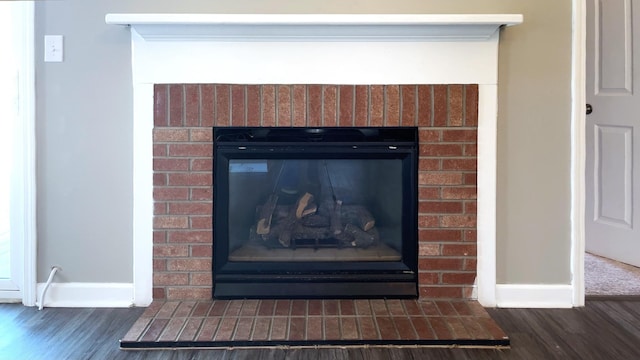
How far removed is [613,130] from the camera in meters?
3.02

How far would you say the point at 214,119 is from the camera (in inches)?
89.1

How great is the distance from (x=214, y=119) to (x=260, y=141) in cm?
21

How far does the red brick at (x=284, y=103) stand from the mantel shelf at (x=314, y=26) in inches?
7.9

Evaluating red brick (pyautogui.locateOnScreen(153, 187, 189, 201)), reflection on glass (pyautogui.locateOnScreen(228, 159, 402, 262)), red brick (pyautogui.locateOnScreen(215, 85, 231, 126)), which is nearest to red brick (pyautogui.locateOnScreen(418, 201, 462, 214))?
reflection on glass (pyautogui.locateOnScreen(228, 159, 402, 262))

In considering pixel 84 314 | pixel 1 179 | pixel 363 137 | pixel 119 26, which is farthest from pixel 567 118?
pixel 1 179

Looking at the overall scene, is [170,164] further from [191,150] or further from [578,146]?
[578,146]

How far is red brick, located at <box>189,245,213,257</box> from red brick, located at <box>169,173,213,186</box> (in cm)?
26

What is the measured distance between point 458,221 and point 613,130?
1.33 m

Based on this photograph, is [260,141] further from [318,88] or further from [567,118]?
[567,118]

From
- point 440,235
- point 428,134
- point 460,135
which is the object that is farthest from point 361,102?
point 440,235

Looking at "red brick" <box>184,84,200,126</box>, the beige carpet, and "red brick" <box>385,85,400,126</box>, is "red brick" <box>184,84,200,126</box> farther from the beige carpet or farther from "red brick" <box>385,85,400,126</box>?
the beige carpet

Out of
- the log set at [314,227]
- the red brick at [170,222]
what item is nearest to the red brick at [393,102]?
the log set at [314,227]

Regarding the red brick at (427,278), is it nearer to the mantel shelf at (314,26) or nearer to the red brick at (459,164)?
the red brick at (459,164)

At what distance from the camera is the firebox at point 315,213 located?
2.29 meters
